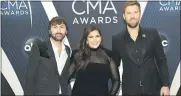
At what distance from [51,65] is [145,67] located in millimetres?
1099

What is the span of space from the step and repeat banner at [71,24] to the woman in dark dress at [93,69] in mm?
323

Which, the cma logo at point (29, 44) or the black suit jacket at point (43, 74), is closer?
the black suit jacket at point (43, 74)

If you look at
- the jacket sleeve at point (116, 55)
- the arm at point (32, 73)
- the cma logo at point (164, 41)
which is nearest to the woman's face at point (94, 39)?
the jacket sleeve at point (116, 55)

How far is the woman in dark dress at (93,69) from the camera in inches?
124

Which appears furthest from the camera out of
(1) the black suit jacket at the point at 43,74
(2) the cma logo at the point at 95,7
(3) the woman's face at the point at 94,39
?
(2) the cma logo at the point at 95,7

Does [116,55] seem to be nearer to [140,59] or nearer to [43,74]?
[140,59]

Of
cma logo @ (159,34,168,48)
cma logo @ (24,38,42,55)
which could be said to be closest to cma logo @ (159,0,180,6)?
cma logo @ (159,34,168,48)

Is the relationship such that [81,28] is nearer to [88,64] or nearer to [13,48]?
[88,64]

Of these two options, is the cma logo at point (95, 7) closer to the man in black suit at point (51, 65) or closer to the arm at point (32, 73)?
the man in black suit at point (51, 65)

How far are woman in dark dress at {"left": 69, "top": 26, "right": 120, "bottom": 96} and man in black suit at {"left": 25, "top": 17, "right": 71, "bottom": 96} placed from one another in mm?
181

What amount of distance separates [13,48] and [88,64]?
41.8 inches

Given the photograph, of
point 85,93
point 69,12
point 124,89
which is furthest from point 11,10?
point 124,89

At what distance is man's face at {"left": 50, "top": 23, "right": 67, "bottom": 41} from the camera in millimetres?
3283

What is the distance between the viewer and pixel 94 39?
3127mm
